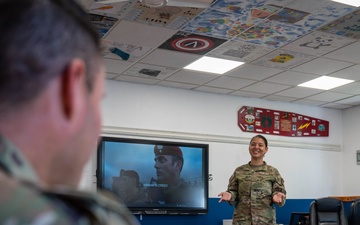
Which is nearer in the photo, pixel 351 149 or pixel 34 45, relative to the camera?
pixel 34 45

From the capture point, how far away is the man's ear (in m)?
0.52

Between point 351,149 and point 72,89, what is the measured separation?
30.0 feet

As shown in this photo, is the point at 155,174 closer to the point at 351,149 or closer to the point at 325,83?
the point at 325,83

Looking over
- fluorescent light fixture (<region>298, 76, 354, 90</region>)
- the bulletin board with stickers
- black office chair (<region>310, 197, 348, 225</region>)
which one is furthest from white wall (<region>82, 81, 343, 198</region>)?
black office chair (<region>310, 197, 348, 225</region>)

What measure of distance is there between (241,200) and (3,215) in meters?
4.87

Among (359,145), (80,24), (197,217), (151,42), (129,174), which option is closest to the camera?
(80,24)

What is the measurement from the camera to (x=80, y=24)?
1.89 ft

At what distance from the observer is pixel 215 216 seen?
25.5ft

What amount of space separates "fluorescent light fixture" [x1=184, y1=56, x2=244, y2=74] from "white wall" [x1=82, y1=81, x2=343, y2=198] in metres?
1.26

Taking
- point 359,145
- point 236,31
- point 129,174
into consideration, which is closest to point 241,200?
point 236,31

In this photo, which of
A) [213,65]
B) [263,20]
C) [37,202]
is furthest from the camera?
[213,65]

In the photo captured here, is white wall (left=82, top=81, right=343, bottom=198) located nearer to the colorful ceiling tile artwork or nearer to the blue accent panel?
the blue accent panel

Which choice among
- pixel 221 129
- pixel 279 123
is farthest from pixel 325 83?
pixel 221 129

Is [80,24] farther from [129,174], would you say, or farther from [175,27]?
[129,174]
